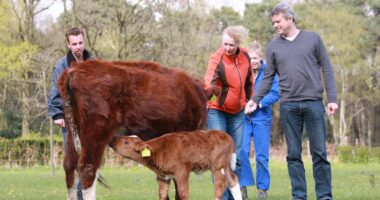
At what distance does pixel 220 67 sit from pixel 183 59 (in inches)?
1297

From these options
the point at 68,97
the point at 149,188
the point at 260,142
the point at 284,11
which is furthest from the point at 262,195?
the point at 149,188

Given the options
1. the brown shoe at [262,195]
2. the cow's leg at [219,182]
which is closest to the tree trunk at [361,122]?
the brown shoe at [262,195]

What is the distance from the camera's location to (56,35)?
46.6 meters

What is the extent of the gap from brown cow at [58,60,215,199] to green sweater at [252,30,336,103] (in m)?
1.32

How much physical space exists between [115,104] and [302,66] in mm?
2549

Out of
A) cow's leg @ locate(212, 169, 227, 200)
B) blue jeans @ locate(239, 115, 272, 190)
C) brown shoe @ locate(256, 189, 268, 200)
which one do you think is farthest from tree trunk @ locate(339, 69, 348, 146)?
cow's leg @ locate(212, 169, 227, 200)

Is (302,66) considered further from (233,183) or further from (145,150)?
(145,150)

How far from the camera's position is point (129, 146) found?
8.76 metres

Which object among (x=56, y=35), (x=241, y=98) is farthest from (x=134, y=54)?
(x=241, y=98)

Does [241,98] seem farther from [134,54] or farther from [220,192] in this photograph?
[134,54]

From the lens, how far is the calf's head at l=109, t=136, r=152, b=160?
8.70 metres

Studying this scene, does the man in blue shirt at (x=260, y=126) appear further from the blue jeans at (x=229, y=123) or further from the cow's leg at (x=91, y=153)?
the cow's leg at (x=91, y=153)

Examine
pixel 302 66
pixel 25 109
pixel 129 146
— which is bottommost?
pixel 25 109

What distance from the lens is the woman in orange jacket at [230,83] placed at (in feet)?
33.1
